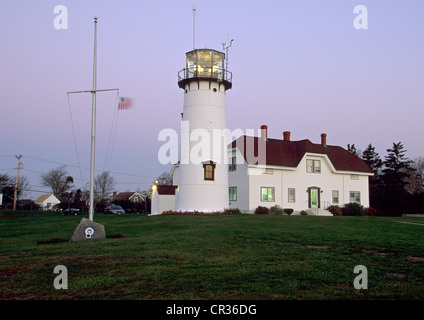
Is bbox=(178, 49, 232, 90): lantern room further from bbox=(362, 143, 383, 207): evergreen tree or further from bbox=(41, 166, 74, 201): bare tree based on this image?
bbox=(41, 166, 74, 201): bare tree

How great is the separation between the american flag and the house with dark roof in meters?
18.6

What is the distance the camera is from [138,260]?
9367 millimetres

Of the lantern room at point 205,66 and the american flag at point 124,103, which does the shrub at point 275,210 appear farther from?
the american flag at point 124,103

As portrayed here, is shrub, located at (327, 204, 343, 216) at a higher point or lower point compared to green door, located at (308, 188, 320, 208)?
lower

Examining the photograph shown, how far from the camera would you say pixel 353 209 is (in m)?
37.9

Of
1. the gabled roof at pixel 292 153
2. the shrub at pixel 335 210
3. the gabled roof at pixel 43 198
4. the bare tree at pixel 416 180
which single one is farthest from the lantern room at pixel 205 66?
the gabled roof at pixel 43 198

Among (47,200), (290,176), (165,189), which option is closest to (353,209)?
(290,176)

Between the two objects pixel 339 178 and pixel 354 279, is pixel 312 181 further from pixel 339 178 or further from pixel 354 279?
pixel 354 279

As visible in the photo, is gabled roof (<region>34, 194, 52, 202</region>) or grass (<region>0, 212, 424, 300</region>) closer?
grass (<region>0, 212, 424, 300</region>)

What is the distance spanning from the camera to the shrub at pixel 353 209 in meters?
37.8

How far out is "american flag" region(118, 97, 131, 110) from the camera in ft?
56.7

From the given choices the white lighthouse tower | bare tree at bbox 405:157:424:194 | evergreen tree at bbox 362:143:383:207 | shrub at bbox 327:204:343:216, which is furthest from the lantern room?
bare tree at bbox 405:157:424:194

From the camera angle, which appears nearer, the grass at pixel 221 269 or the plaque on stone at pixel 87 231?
the grass at pixel 221 269

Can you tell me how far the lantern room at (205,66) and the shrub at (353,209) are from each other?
692 inches
